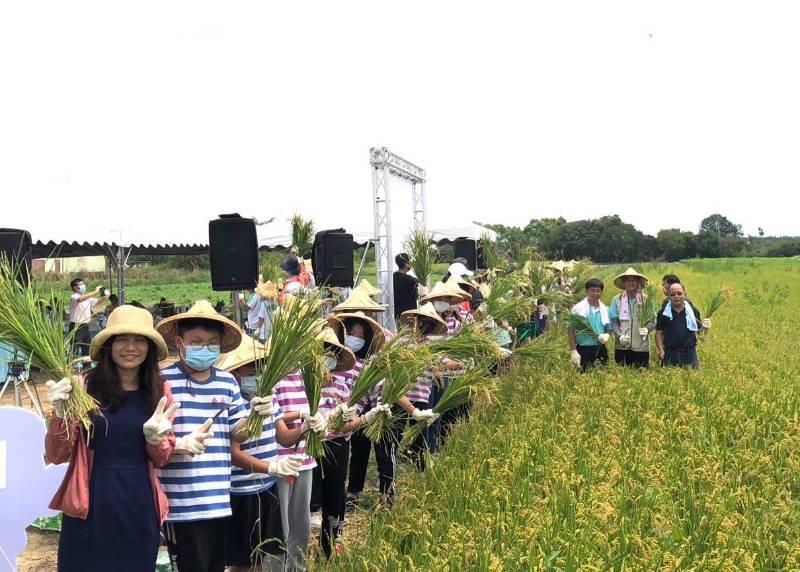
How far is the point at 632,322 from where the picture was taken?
6.25 meters

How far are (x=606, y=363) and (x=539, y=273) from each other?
2501 millimetres

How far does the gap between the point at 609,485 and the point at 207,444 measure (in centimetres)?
162

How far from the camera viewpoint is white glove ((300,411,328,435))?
277cm

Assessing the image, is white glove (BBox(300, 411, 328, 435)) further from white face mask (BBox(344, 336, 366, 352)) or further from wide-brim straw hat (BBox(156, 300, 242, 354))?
white face mask (BBox(344, 336, 366, 352))

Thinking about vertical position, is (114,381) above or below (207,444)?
above

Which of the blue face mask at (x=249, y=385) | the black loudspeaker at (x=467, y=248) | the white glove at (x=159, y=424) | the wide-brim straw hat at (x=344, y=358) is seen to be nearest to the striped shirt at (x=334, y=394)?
the wide-brim straw hat at (x=344, y=358)

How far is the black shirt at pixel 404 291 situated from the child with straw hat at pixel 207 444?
603 cm

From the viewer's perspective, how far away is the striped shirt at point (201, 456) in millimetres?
2465

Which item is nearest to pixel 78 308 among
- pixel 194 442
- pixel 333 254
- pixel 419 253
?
pixel 333 254

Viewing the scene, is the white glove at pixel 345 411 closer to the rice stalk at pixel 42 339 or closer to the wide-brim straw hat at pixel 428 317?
the rice stalk at pixel 42 339

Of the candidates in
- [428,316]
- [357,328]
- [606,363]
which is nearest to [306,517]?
[357,328]

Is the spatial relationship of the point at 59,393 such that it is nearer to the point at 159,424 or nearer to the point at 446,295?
the point at 159,424

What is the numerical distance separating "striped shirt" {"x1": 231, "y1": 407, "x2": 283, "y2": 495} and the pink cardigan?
493 mm

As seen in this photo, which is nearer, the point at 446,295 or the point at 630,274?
the point at 446,295
